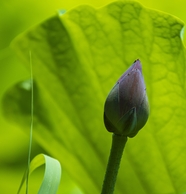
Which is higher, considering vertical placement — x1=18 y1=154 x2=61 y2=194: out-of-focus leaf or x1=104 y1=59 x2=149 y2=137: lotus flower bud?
x1=104 y1=59 x2=149 y2=137: lotus flower bud

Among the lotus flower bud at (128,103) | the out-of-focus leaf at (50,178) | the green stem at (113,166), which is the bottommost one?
the out-of-focus leaf at (50,178)

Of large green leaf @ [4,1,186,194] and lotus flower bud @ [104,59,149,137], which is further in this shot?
large green leaf @ [4,1,186,194]

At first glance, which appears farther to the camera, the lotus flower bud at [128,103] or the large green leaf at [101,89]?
the large green leaf at [101,89]

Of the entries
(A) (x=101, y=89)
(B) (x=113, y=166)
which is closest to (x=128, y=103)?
(B) (x=113, y=166)

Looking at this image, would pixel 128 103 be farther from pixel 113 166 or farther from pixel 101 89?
pixel 101 89

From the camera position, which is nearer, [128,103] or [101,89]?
[128,103]
